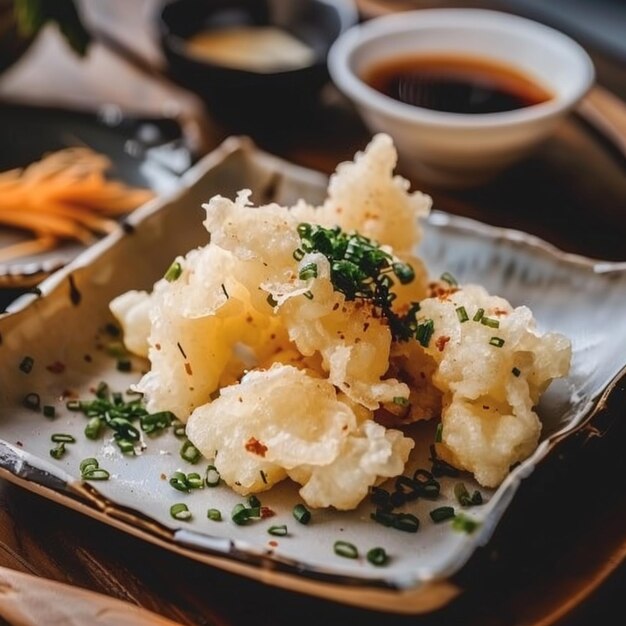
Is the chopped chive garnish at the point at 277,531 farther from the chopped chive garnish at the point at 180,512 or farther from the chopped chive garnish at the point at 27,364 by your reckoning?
the chopped chive garnish at the point at 27,364

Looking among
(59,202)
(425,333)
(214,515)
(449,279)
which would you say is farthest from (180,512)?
(59,202)

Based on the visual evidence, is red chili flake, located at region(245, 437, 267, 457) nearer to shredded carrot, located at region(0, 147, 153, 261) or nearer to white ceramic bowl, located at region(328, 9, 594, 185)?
shredded carrot, located at region(0, 147, 153, 261)

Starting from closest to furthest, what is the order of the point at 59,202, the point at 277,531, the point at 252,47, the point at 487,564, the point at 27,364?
1. the point at 487,564
2. the point at 277,531
3. the point at 27,364
4. the point at 59,202
5. the point at 252,47

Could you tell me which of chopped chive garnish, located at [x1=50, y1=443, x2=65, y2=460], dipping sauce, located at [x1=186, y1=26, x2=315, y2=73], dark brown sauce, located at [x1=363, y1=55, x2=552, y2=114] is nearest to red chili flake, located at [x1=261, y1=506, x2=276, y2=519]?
chopped chive garnish, located at [x1=50, y1=443, x2=65, y2=460]

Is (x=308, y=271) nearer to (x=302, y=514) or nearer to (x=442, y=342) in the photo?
(x=442, y=342)

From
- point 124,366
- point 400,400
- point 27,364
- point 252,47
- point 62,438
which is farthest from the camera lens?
point 252,47

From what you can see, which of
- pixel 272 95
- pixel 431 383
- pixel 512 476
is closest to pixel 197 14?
pixel 272 95
